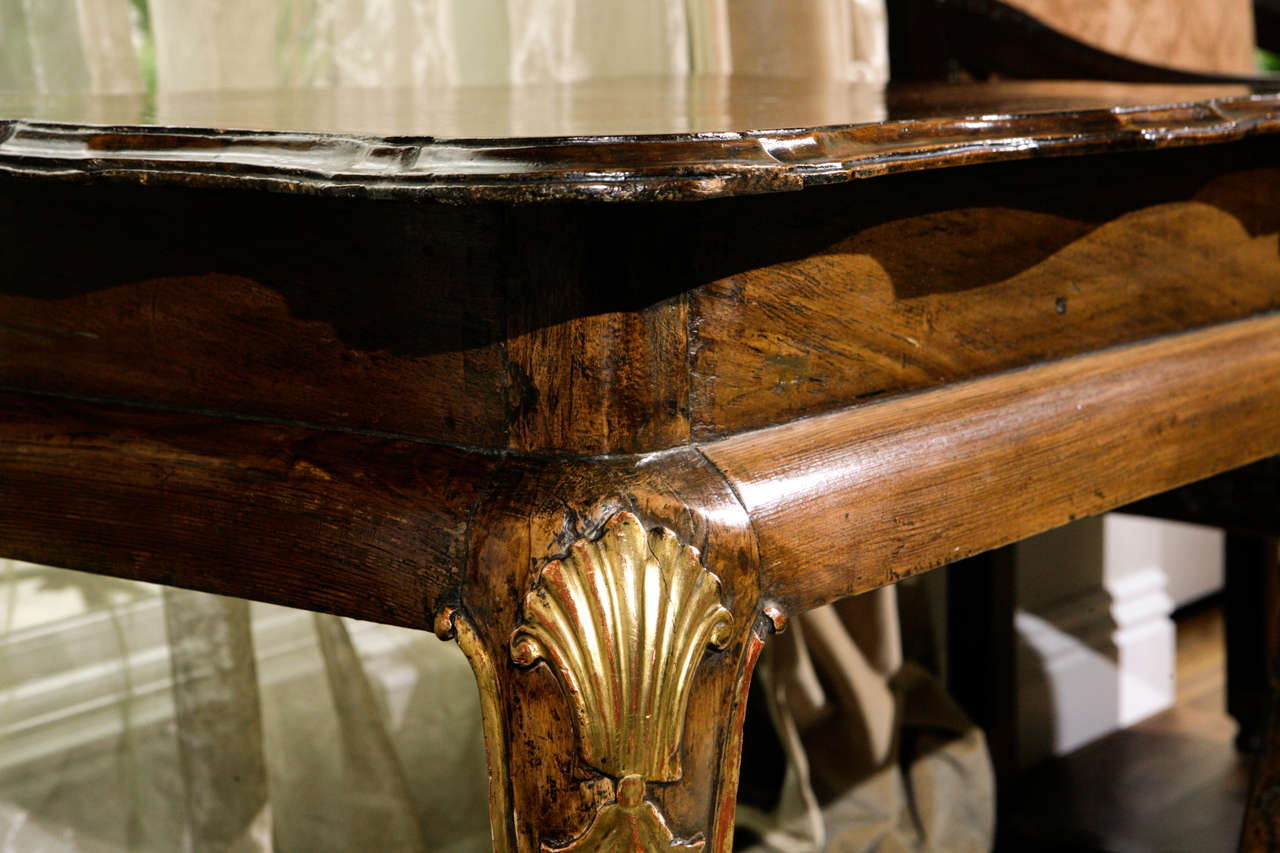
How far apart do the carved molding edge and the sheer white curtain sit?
63cm

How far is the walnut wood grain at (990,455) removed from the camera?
1.49 feet

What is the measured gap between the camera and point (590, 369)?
42 cm

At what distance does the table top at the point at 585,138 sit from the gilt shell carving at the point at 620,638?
0.10 meters

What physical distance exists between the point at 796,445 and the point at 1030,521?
0.44ft

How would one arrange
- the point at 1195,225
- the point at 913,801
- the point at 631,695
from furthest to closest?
1. the point at 913,801
2. the point at 1195,225
3. the point at 631,695

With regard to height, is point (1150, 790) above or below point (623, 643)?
below

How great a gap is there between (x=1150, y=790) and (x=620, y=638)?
119 cm

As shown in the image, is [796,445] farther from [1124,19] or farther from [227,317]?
[1124,19]

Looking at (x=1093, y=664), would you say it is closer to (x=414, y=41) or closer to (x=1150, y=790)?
(x=1150, y=790)

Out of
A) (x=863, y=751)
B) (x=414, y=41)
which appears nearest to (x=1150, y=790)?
(x=863, y=751)

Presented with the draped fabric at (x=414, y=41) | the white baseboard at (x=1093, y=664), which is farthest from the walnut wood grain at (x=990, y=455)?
the white baseboard at (x=1093, y=664)

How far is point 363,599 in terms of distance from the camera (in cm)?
46

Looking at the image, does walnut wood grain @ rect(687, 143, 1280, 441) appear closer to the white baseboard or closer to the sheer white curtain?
the sheer white curtain

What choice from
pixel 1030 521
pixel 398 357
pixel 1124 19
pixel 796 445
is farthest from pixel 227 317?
pixel 1124 19
